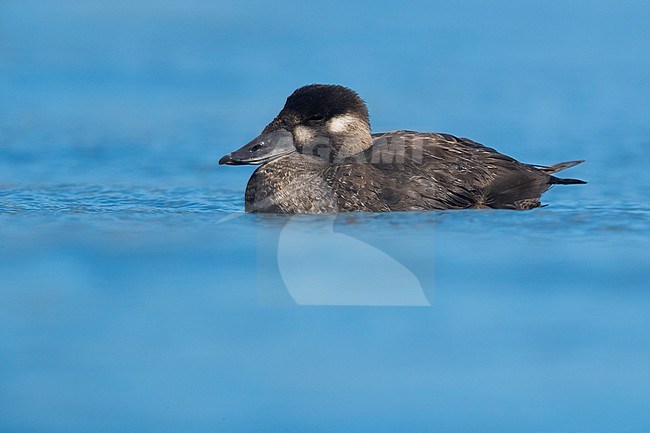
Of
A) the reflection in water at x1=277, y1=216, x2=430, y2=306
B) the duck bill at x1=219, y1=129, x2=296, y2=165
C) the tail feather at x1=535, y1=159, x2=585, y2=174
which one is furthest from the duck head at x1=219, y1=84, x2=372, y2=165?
the tail feather at x1=535, y1=159, x2=585, y2=174

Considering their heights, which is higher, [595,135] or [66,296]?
[595,135]

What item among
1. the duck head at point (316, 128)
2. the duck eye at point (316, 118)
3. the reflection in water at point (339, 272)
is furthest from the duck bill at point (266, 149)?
the reflection in water at point (339, 272)

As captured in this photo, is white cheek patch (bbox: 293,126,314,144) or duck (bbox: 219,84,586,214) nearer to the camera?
duck (bbox: 219,84,586,214)

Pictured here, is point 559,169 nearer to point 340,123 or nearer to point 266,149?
point 340,123

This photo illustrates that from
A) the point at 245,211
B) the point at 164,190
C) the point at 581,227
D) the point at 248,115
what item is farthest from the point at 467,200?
the point at 248,115

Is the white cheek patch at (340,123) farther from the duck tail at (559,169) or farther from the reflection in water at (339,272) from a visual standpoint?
the duck tail at (559,169)

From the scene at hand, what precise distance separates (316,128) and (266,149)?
0.38 meters

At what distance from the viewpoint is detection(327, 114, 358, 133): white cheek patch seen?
28.1ft

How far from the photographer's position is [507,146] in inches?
399

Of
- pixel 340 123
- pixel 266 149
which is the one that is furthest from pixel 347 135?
pixel 266 149

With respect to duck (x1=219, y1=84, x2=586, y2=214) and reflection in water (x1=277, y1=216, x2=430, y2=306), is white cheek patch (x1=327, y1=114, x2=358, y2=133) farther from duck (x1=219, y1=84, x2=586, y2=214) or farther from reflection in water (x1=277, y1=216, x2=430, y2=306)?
reflection in water (x1=277, y1=216, x2=430, y2=306)

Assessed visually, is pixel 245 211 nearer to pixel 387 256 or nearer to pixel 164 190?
pixel 164 190

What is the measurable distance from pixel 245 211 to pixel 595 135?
3343mm

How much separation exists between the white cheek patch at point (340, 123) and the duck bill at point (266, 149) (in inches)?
11.5
